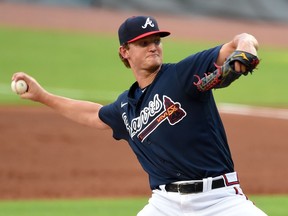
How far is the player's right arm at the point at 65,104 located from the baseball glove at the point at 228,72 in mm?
1487

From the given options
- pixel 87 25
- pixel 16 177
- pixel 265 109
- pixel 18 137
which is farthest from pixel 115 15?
pixel 16 177

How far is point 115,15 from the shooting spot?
2588cm

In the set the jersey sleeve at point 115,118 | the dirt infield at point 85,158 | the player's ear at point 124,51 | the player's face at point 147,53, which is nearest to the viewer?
the player's face at point 147,53

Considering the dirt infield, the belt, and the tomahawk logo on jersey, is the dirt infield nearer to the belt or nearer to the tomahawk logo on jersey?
the tomahawk logo on jersey

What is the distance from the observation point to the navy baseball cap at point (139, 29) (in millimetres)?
5207

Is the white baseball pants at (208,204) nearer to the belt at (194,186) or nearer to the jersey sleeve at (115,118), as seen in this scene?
the belt at (194,186)

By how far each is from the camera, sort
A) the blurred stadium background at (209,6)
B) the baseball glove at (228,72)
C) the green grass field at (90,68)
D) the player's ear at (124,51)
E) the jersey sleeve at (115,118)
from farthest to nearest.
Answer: the blurred stadium background at (209,6), the green grass field at (90,68), the jersey sleeve at (115,118), the player's ear at (124,51), the baseball glove at (228,72)

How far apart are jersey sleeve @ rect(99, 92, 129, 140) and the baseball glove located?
1.12 meters

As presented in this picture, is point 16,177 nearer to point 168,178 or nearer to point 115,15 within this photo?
point 168,178

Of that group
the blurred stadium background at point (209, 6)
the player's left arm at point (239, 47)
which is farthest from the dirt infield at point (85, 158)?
the blurred stadium background at point (209, 6)

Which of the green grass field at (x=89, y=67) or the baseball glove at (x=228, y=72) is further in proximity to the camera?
the green grass field at (x=89, y=67)

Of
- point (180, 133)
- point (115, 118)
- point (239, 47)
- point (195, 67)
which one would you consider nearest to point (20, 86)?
point (115, 118)

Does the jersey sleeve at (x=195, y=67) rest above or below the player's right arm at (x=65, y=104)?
below

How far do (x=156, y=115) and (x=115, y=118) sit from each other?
677 millimetres
